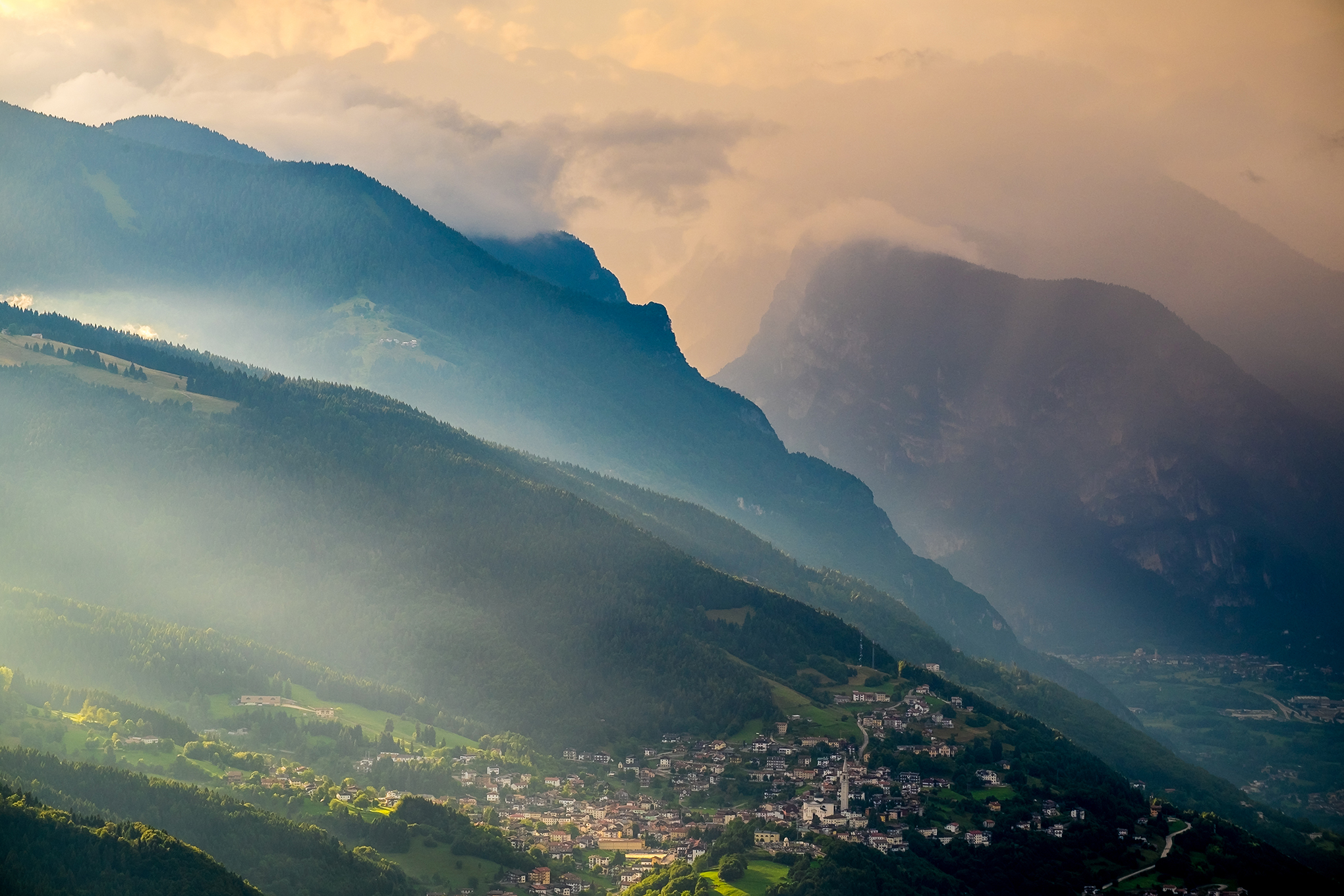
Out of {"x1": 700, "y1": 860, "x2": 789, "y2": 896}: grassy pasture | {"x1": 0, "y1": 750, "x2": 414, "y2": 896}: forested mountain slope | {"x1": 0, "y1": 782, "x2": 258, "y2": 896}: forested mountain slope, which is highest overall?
{"x1": 700, "y1": 860, "x2": 789, "y2": 896}: grassy pasture

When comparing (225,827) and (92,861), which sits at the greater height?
(225,827)

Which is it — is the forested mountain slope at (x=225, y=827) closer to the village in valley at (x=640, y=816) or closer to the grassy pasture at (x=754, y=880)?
the village in valley at (x=640, y=816)

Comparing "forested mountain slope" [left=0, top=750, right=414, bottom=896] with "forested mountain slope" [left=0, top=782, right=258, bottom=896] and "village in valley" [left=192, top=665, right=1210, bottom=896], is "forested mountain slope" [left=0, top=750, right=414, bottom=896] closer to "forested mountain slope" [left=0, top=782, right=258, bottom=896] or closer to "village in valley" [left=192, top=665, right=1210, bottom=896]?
"forested mountain slope" [left=0, top=782, right=258, bottom=896]

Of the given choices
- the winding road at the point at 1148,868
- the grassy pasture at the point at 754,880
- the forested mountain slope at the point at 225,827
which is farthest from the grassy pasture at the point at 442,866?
the winding road at the point at 1148,868

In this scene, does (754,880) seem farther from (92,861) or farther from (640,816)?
(92,861)

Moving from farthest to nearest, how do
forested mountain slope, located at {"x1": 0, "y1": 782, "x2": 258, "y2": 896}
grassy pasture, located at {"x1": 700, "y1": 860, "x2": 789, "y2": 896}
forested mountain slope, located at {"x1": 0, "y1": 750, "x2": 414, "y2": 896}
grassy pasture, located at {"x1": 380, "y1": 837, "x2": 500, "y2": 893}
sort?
grassy pasture, located at {"x1": 380, "y1": 837, "x2": 500, "y2": 893}
grassy pasture, located at {"x1": 700, "y1": 860, "x2": 789, "y2": 896}
forested mountain slope, located at {"x1": 0, "y1": 750, "x2": 414, "y2": 896}
forested mountain slope, located at {"x1": 0, "y1": 782, "x2": 258, "y2": 896}

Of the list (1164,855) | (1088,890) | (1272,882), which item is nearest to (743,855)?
(1088,890)

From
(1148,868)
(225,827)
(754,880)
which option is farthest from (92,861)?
(1148,868)

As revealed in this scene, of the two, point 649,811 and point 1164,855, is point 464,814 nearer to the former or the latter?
point 649,811

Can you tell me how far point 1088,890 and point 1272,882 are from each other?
27303 mm

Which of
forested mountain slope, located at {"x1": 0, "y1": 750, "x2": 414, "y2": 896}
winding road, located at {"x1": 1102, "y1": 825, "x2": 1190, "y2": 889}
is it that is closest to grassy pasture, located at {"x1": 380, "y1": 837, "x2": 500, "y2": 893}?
forested mountain slope, located at {"x1": 0, "y1": 750, "x2": 414, "y2": 896}


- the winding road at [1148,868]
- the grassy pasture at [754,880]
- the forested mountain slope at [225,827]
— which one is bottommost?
the forested mountain slope at [225,827]

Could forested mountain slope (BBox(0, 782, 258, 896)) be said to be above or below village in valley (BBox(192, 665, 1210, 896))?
below

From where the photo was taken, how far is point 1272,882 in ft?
602
